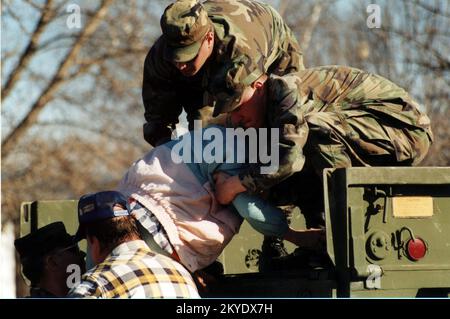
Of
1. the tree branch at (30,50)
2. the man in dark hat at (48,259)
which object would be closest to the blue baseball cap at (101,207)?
the man in dark hat at (48,259)

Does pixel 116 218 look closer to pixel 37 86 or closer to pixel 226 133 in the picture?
pixel 226 133

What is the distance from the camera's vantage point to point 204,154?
5.78 m

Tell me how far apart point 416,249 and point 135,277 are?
1279 millimetres

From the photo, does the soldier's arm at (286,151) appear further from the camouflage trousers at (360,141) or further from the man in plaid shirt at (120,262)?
the man in plaid shirt at (120,262)

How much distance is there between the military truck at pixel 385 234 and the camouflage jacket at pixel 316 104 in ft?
0.73

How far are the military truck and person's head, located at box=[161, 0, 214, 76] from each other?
90cm

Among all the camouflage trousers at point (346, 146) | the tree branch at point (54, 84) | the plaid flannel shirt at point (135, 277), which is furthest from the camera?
the tree branch at point (54, 84)

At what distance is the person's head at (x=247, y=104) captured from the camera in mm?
5805

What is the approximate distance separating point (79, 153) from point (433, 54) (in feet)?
16.9

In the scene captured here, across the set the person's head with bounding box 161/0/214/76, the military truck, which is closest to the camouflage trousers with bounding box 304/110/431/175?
the military truck

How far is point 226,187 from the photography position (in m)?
5.71

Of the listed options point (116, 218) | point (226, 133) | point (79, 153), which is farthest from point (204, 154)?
point (79, 153)

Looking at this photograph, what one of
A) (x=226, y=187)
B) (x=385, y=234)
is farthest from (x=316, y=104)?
(x=385, y=234)

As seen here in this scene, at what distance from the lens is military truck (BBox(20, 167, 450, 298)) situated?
5.49m
